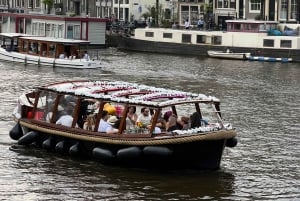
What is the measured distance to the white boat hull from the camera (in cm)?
5162

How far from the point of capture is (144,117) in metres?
22.1

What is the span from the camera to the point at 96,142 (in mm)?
21531

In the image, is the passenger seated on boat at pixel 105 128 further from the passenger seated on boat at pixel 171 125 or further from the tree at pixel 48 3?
the tree at pixel 48 3

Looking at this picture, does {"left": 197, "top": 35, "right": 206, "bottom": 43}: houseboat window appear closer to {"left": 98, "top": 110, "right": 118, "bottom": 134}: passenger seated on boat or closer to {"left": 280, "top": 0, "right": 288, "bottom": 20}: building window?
{"left": 280, "top": 0, "right": 288, "bottom": 20}: building window

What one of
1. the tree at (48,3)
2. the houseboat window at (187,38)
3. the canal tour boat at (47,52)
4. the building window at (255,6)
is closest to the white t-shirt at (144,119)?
the canal tour boat at (47,52)

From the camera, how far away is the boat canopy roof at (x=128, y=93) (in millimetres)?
21422

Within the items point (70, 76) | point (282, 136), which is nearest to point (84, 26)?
point (70, 76)

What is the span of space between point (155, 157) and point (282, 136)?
7.63 metres

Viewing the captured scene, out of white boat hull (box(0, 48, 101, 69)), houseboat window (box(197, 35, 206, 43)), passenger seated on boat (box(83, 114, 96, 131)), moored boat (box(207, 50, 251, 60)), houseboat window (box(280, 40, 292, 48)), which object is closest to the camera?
passenger seated on boat (box(83, 114, 96, 131))

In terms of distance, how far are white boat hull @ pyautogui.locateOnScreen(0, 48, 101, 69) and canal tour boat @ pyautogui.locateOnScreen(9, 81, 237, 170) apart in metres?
26.5

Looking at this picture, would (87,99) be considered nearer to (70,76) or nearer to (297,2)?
(70,76)

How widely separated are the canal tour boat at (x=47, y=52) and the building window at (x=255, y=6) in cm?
2464

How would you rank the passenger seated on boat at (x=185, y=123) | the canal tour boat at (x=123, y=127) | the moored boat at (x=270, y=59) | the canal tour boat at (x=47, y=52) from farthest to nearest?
the moored boat at (x=270, y=59) < the canal tour boat at (x=47, y=52) < the passenger seated on boat at (x=185, y=123) < the canal tour boat at (x=123, y=127)

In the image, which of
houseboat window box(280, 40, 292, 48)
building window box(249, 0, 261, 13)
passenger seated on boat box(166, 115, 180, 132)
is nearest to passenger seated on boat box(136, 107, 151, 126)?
passenger seated on boat box(166, 115, 180, 132)
